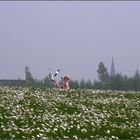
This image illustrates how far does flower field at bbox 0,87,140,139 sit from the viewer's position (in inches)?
725

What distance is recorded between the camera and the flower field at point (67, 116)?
18.4 m

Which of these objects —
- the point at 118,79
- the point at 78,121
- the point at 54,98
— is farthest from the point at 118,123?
the point at 118,79

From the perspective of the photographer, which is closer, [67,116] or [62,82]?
[67,116]

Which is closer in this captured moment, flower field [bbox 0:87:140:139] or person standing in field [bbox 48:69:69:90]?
flower field [bbox 0:87:140:139]

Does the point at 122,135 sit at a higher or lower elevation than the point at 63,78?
lower

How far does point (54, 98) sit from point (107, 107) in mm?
3442

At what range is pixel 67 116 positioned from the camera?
73.6 ft

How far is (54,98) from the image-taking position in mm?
28531

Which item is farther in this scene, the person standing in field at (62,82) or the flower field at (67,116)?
the person standing in field at (62,82)

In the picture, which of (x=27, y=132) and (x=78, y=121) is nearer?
(x=27, y=132)

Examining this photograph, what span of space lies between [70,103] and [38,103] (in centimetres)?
172

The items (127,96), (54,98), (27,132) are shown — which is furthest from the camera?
(127,96)

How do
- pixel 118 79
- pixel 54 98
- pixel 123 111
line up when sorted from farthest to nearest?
pixel 118 79 < pixel 54 98 < pixel 123 111

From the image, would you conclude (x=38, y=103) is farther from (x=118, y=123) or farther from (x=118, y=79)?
(x=118, y=79)
